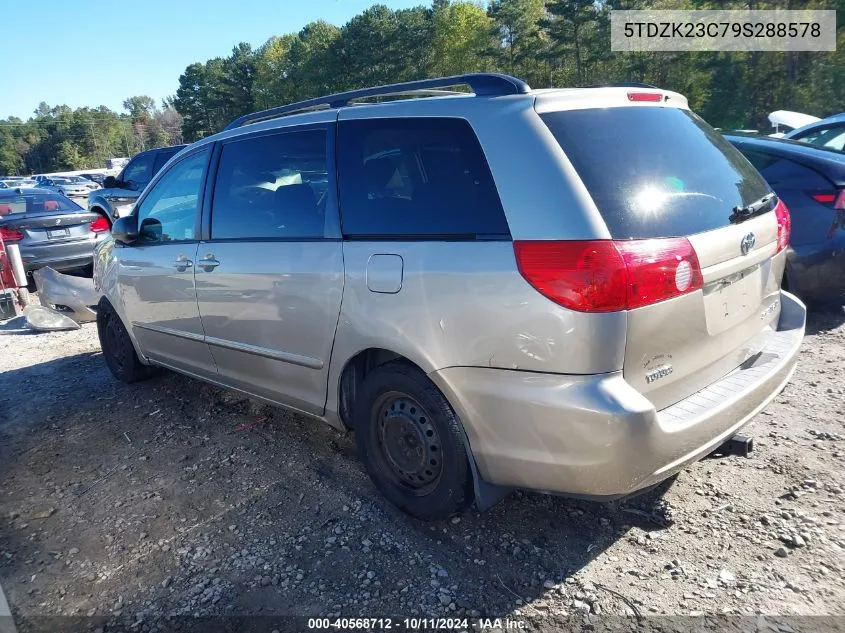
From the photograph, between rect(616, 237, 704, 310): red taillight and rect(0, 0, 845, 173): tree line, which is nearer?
rect(616, 237, 704, 310): red taillight

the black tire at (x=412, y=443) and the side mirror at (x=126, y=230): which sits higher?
the side mirror at (x=126, y=230)

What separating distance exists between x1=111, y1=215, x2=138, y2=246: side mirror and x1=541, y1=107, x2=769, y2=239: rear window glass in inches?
130

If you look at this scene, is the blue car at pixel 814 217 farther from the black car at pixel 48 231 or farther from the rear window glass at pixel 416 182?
the black car at pixel 48 231

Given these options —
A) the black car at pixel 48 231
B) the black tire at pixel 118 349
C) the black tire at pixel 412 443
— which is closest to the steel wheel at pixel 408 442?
the black tire at pixel 412 443

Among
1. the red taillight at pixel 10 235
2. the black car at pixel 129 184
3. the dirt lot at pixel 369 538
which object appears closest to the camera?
the dirt lot at pixel 369 538

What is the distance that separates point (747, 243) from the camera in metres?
2.56

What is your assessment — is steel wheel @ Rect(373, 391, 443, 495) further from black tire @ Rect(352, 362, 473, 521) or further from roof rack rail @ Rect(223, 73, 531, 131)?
roof rack rail @ Rect(223, 73, 531, 131)

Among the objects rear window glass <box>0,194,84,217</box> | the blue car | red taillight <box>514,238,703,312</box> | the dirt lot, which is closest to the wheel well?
the dirt lot

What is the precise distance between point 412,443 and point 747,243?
1709mm

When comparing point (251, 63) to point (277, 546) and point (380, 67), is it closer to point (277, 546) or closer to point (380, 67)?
point (380, 67)

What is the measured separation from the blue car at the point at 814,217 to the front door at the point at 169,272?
468 cm

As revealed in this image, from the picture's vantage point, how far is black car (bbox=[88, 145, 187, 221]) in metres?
12.1

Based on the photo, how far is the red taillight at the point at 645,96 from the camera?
2.64m

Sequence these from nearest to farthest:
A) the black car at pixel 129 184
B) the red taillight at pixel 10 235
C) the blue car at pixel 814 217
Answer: the blue car at pixel 814 217
the red taillight at pixel 10 235
the black car at pixel 129 184
